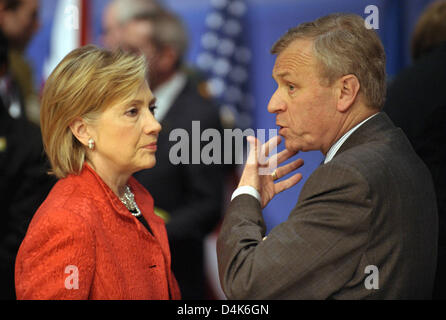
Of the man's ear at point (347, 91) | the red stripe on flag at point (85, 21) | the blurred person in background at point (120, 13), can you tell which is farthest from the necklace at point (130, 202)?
the red stripe on flag at point (85, 21)

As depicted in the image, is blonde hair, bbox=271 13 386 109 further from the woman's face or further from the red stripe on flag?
the red stripe on flag

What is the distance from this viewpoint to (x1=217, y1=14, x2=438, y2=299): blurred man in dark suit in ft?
5.23

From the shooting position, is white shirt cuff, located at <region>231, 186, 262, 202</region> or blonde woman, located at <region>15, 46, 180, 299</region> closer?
blonde woman, located at <region>15, 46, 180, 299</region>

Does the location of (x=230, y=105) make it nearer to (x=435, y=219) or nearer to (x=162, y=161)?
(x=162, y=161)

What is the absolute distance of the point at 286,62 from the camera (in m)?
1.80

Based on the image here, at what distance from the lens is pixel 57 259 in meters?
1.62

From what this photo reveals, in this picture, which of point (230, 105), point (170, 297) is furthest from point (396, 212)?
point (230, 105)

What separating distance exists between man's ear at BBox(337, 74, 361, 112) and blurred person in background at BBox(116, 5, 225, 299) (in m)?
1.53

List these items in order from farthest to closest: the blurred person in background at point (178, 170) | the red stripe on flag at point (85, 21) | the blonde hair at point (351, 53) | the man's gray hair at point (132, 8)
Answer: the red stripe on flag at point (85, 21)
the man's gray hair at point (132, 8)
the blurred person in background at point (178, 170)
the blonde hair at point (351, 53)

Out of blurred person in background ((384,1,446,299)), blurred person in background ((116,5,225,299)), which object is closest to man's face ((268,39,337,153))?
blurred person in background ((384,1,446,299))

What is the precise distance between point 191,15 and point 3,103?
2.93 metres

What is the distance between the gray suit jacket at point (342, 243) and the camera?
1589mm

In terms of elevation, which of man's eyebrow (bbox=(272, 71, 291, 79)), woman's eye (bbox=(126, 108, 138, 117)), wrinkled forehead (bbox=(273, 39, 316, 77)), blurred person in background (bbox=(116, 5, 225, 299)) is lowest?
blurred person in background (bbox=(116, 5, 225, 299))

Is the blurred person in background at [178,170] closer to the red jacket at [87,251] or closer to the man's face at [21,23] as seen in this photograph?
the man's face at [21,23]
